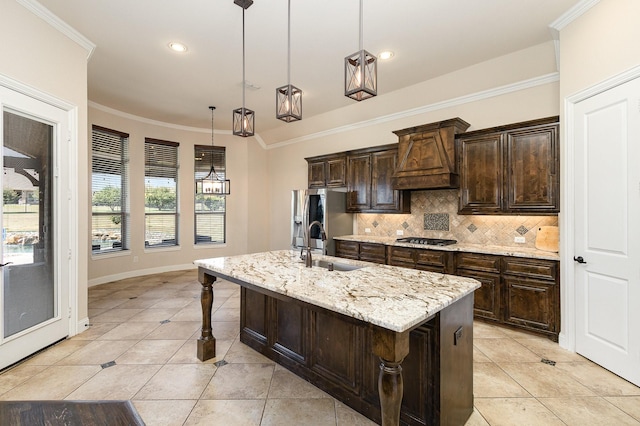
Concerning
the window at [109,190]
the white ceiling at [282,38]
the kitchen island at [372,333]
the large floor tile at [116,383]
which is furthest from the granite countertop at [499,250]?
the window at [109,190]

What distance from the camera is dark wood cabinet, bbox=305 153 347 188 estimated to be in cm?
550

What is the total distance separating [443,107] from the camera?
4.54 m

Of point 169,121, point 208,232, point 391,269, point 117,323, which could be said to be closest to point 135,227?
point 208,232

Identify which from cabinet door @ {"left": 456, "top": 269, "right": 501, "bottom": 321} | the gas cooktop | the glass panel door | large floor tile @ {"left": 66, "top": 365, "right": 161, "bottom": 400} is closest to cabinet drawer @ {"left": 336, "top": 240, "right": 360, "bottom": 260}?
the gas cooktop

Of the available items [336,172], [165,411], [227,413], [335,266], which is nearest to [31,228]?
[165,411]

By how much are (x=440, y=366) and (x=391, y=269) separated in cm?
87

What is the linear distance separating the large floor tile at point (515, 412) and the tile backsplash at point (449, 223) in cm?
221

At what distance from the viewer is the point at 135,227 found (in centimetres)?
609

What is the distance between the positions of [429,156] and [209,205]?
5.09m

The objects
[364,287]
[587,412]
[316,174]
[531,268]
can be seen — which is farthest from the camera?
[316,174]

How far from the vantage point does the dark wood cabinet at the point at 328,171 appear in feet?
18.1

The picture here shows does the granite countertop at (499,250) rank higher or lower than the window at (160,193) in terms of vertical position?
lower

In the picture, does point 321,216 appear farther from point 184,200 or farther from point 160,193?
point 160,193

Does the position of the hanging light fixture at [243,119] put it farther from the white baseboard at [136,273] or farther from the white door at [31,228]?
the white baseboard at [136,273]
